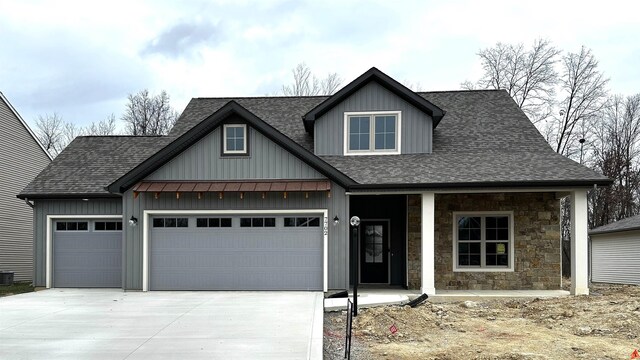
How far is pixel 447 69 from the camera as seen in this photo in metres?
31.1

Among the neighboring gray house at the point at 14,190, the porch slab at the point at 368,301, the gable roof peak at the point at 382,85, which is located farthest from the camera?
the neighboring gray house at the point at 14,190

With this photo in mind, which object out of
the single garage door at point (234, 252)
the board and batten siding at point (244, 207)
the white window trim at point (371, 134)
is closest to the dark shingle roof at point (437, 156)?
the white window trim at point (371, 134)

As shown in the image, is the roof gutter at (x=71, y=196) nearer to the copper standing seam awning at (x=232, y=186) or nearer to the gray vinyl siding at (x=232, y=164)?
the copper standing seam awning at (x=232, y=186)

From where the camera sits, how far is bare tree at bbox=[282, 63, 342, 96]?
109 feet

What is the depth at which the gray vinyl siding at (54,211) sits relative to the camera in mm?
14164

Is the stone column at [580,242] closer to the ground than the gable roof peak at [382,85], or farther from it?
closer to the ground

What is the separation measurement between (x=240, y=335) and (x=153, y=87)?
32.8 m

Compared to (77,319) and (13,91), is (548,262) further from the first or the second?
(13,91)

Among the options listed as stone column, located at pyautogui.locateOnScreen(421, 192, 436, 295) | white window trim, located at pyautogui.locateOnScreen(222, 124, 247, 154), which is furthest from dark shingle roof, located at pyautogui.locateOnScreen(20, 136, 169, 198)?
stone column, located at pyautogui.locateOnScreen(421, 192, 436, 295)

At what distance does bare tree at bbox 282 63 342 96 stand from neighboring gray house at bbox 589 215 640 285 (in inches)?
703

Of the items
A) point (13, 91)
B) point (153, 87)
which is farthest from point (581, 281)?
point (13, 91)

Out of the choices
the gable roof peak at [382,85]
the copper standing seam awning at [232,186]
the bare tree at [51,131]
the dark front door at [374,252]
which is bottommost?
the dark front door at [374,252]

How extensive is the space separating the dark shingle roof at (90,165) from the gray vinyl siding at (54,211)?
365mm

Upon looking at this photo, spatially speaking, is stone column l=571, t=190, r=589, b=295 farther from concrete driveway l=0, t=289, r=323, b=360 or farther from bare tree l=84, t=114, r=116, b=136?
bare tree l=84, t=114, r=116, b=136
